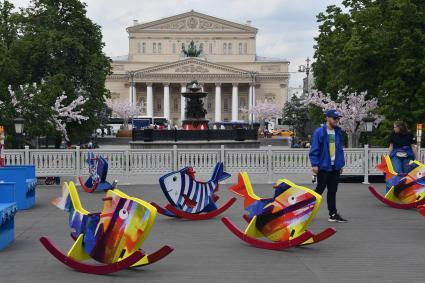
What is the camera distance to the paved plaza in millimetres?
7559

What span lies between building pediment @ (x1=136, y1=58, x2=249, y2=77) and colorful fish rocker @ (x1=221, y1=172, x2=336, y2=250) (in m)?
113

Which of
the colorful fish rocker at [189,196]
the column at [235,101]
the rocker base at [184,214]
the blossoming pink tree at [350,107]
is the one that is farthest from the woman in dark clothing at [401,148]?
the column at [235,101]

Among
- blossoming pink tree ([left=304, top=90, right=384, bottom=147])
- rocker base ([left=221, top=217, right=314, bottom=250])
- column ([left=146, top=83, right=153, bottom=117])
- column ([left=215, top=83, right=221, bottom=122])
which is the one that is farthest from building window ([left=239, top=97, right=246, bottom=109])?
rocker base ([left=221, top=217, right=314, bottom=250])

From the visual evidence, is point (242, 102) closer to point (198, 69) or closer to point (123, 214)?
point (198, 69)

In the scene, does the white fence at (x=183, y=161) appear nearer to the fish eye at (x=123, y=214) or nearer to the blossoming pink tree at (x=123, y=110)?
the fish eye at (x=123, y=214)

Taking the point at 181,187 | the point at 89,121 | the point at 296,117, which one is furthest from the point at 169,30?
the point at 181,187

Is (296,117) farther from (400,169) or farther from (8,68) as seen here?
(400,169)

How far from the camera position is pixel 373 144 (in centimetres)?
3250

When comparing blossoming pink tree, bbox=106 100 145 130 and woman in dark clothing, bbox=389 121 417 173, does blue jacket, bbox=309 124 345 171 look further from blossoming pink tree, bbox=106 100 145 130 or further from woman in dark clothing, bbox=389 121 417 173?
blossoming pink tree, bbox=106 100 145 130

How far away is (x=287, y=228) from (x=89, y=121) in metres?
35.5

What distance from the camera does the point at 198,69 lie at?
122812 mm

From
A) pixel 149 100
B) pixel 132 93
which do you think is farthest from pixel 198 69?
pixel 132 93

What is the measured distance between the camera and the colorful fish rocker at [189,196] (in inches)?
467

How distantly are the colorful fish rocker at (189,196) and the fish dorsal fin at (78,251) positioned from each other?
388 centimetres
